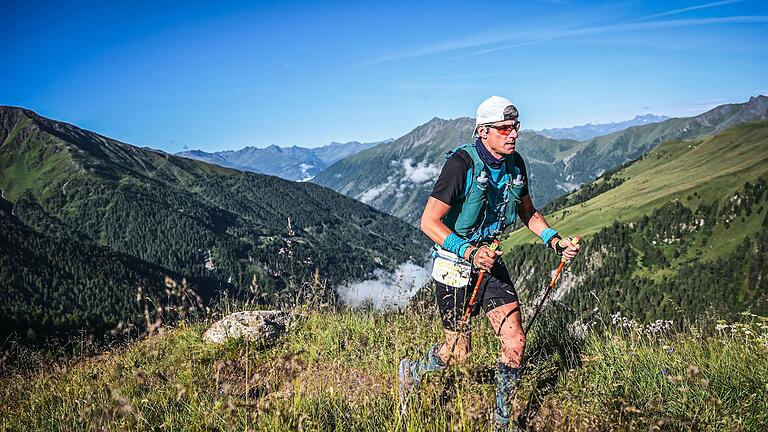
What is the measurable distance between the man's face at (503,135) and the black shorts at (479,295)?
3.48 ft

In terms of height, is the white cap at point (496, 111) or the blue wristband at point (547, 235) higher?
the white cap at point (496, 111)

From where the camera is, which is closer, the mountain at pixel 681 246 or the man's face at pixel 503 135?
the man's face at pixel 503 135

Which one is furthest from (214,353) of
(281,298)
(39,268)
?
(39,268)

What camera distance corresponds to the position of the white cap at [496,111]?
4.43m

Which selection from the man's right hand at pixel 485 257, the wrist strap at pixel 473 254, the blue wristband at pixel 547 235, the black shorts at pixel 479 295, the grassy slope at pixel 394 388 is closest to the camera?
the grassy slope at pixel 394 388

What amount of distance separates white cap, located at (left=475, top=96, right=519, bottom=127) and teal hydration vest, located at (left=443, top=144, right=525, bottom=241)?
284 mm

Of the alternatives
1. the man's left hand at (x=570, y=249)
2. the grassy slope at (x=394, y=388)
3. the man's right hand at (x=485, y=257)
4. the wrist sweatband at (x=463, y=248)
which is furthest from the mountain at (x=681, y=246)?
the man's right hand at (x=485, y=257)

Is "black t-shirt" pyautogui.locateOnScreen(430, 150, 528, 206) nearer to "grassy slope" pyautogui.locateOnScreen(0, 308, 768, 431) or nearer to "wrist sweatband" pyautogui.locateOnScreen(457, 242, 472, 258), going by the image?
"wrist sweatband" pyautogui.locateOnScreen(457, 242, 472, 258)

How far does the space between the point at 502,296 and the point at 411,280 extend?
303 centimetres

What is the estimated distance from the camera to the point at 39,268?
634 feet

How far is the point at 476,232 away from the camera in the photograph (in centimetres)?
461

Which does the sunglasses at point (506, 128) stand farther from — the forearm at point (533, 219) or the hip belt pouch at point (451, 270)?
the hip belt pouch at point (451, 270)

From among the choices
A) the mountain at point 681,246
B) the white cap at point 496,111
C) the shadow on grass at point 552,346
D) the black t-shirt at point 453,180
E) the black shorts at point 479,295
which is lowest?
the mountain at point 681,246

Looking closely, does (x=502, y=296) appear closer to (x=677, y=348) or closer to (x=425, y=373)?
(x=425, y=373)
